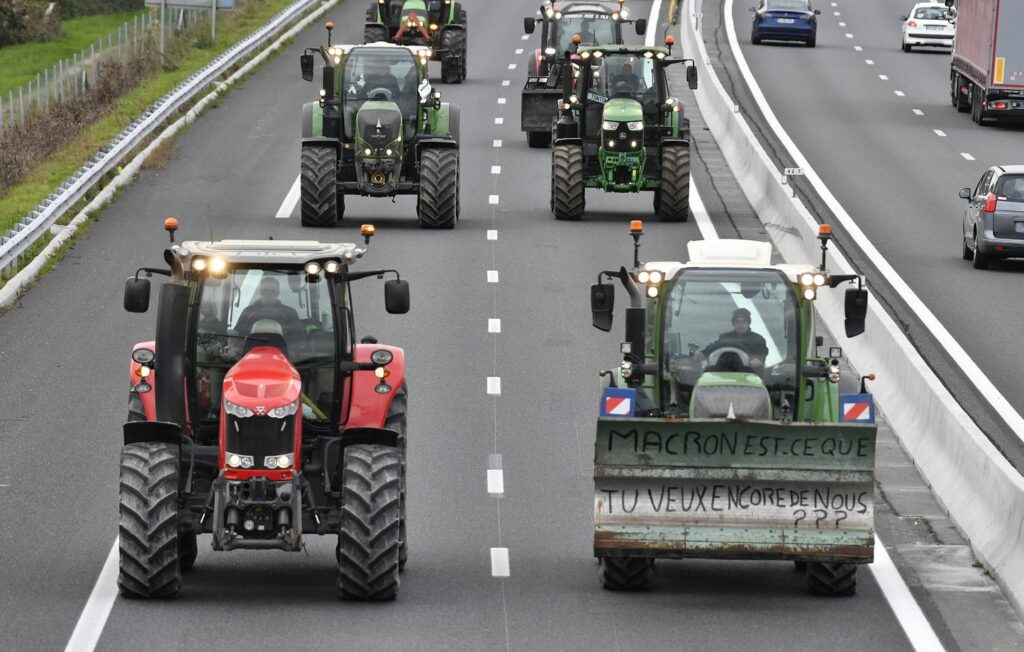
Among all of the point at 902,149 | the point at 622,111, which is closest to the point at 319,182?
the point at 622,111

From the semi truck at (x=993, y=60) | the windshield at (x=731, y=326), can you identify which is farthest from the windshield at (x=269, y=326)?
the semi truck at (x=993, y=60)

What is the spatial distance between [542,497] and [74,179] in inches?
684

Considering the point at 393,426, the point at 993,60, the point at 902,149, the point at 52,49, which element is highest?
the point at 993,60

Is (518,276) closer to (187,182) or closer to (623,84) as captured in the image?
(623,84)

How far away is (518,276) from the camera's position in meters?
30.1

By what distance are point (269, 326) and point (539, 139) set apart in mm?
28466

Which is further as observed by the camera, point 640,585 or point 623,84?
point 623,84

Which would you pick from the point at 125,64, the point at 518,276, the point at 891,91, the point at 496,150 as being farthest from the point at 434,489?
the point at 891,91

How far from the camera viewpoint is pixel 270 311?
15414mm

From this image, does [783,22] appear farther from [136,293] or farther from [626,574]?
[136,293]

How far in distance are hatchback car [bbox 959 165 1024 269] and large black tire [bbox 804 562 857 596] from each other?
58.5 feet

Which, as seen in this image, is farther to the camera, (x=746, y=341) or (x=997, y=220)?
(x=997, y=220)

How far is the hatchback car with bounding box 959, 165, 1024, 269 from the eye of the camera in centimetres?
3241

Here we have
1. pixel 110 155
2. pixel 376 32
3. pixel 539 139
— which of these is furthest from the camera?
pixel 376 32
